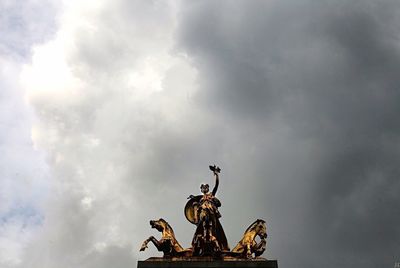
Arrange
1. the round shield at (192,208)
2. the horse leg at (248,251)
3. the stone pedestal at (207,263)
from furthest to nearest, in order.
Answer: the round shield at (192,208) → the horse leg at (248,251) → the stone pedestal at (207,263)

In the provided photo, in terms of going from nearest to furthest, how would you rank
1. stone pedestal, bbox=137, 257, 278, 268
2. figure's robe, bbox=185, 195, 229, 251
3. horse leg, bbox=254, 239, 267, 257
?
stone pedestal, bbox=137, 257, 278, 268 → horse leg, bbox=254, 239, 267, 257 → figure's robe, bbox=185, 195, 229, 251

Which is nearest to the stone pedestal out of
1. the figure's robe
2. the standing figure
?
the standing figure

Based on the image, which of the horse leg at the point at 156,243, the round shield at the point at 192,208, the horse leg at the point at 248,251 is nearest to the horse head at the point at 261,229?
the horse leg at the point at 248,251

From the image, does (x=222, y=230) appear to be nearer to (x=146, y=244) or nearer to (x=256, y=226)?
(x=256, y=226)

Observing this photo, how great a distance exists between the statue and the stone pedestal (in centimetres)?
75

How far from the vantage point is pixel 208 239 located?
33.7m

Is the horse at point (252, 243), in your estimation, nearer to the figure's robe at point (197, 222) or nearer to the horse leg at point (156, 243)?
the figure's robe at point (197, 222)

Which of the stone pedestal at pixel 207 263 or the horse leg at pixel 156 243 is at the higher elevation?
the horse leg at pixel 156 243

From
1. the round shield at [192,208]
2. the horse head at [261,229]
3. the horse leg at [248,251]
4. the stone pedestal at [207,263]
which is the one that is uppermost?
the round shield at [192,208]

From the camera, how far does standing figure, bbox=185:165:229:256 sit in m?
33.4

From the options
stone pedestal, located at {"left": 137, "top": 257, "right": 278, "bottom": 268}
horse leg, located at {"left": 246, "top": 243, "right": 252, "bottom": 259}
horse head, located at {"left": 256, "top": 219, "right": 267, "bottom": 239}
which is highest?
horse head, located at {"left": 256, "top": 219, "right": 267, "bottom": 239}

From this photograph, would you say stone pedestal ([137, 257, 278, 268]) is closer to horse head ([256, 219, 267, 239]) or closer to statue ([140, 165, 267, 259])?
statue ([140, 165, 267, 259])

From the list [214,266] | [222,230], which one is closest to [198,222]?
[222,230]

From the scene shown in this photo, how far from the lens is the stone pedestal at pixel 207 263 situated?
1260 inches
